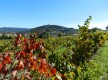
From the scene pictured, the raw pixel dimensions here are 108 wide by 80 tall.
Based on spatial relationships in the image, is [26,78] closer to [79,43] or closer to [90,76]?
[90,76]

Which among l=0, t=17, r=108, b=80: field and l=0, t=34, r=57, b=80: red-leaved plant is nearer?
l=0, t=34, r=57, b=80: red-leaved plant

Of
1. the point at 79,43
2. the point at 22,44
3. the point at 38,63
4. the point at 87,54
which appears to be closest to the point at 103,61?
the point at 87,54

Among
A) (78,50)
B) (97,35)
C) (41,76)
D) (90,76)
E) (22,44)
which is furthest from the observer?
(97,35)

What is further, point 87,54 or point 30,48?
point 87,54

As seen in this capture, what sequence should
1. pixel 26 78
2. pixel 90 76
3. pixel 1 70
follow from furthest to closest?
pixel 90 76 < pixel 26 78 < pixel 1 70

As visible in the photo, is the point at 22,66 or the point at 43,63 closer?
the point at 22,66

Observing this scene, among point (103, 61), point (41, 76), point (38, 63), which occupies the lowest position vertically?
point (103, 61)

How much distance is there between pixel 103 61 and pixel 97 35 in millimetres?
6530

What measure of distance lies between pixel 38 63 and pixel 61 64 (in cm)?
551

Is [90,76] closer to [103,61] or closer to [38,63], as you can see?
[38,63]

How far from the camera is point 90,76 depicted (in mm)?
9305

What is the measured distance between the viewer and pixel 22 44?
245 inches

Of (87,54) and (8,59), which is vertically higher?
(8,59)

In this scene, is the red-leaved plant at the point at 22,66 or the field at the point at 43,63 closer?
the red-leaved plant at the point at 22,66
